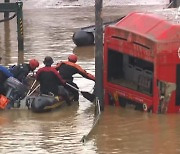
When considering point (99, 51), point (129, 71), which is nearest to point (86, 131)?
point (99, 51)

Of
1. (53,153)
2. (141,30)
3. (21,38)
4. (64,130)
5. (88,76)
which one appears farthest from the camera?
(21,38)

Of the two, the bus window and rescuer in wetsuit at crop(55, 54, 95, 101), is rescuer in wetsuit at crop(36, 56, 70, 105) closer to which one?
rescuer in wetsuit at crop(55, 54, 95, 101)

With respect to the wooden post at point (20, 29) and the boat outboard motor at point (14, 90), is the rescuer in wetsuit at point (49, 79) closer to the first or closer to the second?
the boat outboard motor at point (14, 90)

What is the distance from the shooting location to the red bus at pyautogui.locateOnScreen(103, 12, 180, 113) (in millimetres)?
11695

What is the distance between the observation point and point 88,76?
13180 millimetres

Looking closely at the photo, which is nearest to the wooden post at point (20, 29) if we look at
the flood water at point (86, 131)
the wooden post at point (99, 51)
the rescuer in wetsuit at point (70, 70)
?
the flood water at point (86, 131)

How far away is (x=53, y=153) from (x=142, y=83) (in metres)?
3.30

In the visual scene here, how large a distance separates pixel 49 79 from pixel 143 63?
2023mm

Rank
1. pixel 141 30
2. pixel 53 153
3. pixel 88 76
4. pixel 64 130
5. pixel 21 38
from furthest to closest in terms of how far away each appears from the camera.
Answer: pixel 21 38
pixel 88 76
pixel 141 30
pixel 64 130
pixel 53 153

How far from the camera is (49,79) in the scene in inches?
500

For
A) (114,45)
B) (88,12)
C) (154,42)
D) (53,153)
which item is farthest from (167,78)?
(88,12)

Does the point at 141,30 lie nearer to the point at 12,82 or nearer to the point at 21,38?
A: the point at 12,82

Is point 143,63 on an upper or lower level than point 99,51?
lower

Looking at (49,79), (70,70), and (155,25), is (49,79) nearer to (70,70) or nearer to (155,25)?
(70,70)
